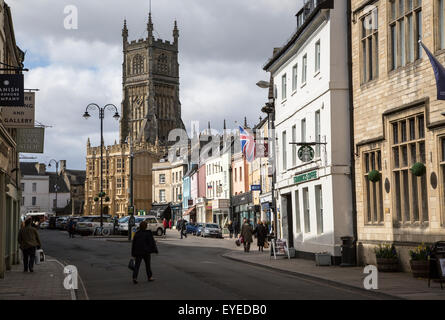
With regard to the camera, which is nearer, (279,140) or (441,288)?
(441,288)

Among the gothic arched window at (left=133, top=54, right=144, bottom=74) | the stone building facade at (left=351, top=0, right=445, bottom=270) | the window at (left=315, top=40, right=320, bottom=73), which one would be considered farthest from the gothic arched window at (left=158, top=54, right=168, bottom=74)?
the stone building facade at (left=351, top=0, right=445, bottom=270)

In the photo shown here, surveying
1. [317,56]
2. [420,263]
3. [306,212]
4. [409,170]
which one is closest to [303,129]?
[306,212]

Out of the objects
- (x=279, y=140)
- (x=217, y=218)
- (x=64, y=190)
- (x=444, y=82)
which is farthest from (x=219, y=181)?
(x=64, y=190)

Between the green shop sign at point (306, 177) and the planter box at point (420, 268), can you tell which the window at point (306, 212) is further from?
the planter box at point (420, 268)

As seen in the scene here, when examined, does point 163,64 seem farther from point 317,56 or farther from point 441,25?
A: point 441,25

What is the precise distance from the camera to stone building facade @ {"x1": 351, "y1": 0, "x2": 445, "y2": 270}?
18.4 m

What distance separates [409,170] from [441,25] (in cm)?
432

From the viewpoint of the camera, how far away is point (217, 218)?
7838 centimetres

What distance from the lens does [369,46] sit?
75.3 feet

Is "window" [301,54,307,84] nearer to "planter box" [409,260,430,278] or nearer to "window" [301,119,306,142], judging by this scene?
"window" [301,119,306,142]

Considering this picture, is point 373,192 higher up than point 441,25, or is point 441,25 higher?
point 441,25

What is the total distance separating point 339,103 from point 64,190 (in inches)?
4932

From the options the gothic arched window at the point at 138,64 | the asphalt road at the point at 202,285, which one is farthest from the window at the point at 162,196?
the asphalt road at the point at 202,285
